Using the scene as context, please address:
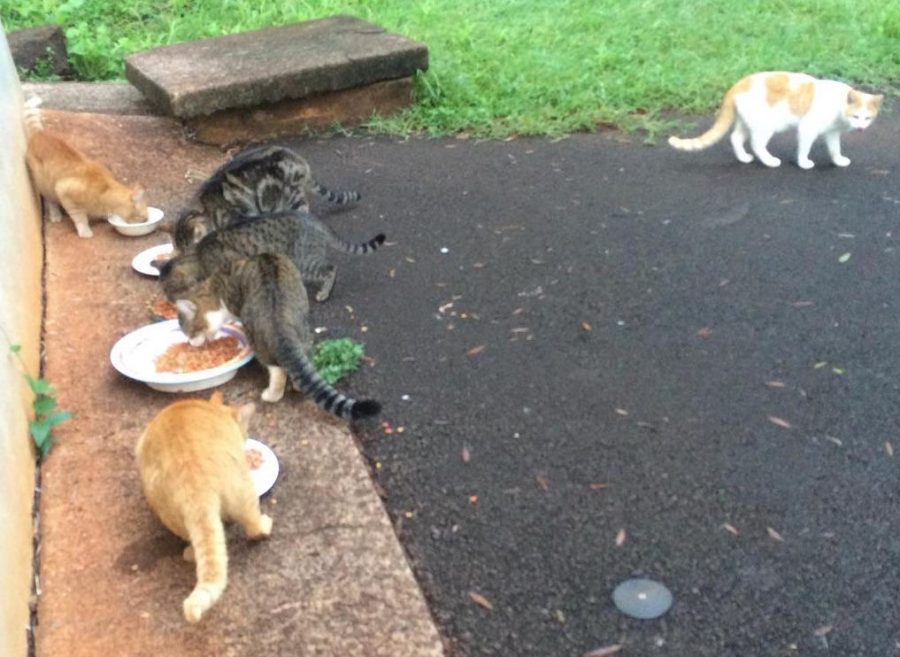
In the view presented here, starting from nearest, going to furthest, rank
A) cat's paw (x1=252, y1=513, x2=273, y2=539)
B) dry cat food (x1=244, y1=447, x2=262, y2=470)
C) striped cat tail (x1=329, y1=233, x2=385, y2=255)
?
cat's paw (x1=252, y1=513, x2=273, y2=539)
dry cat food (x1=244, y1=447, x2=262, y2=470)
striped cat tail (x1=329, y1=233, x2=385, y2=255)

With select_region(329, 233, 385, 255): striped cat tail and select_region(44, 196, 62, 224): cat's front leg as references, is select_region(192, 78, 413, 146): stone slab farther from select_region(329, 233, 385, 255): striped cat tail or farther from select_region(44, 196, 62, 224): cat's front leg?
select_region(329, 233, 385, 255): striped cat tail

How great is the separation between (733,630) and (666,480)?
28.9 inches

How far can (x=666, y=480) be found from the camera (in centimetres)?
364

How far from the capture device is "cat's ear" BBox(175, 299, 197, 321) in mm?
4336

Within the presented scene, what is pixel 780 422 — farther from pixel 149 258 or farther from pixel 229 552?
pixel 149 258

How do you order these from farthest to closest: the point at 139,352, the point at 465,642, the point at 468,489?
the point at 139,352, the point at 468,489, the point at 465,642

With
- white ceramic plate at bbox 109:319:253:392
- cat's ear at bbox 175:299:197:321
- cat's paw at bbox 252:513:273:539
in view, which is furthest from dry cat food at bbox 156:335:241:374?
cat's paw at bbox 252:513:273:539

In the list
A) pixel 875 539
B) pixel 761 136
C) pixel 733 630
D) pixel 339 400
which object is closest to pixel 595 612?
pixel 733 630

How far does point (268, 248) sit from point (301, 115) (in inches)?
108

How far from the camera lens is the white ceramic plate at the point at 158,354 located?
13.5 feet

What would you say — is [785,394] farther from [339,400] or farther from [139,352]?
[139,352]

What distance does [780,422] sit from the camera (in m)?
3.95

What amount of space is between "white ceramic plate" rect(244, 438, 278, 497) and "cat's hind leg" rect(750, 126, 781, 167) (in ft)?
13.5

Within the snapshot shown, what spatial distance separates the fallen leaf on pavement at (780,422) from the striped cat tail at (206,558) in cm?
222
